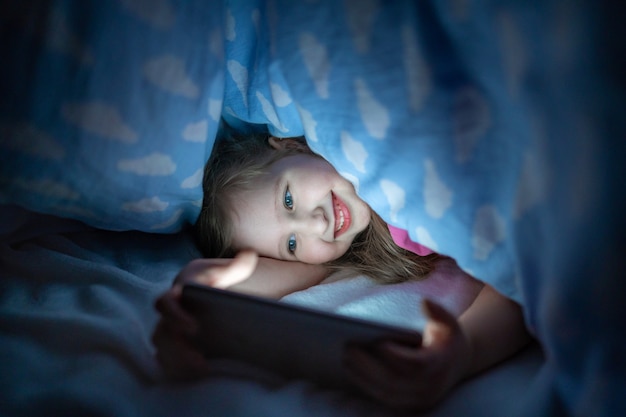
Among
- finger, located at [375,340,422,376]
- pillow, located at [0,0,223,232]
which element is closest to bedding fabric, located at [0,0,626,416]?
pillow, located at [0,0,223,232]

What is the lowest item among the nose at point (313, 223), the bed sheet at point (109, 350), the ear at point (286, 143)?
the bed sheet at point (109, 350)

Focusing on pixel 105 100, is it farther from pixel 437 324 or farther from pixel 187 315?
pixel 437 324

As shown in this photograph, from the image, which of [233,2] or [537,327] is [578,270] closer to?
[537,327]

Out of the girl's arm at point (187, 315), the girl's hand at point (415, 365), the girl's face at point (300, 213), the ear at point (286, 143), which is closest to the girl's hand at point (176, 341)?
the girl's arm at point (187, 315)

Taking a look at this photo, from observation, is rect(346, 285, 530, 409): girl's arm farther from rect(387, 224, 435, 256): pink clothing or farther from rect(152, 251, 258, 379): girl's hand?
rect(387, 224, 435, 256): pink clothing

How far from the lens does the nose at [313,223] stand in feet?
3.00

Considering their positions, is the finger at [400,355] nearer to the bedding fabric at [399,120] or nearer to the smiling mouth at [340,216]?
the bedding fabric at [399,120]

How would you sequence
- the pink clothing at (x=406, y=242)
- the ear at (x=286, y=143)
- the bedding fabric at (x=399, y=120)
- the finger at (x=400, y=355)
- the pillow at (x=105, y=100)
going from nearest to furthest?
the bedding fabric at (x=399, y=120) → the finger at (x=400, y=355) → the pillow at (x=105, y=100) → the pink clothing at (x=406, y=242) → the ear at (x=286, y=143)

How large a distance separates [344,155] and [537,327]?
346 millimetres

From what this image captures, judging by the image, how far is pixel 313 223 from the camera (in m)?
0.91

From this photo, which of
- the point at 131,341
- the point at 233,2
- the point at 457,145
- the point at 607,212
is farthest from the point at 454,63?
the point at 131,341

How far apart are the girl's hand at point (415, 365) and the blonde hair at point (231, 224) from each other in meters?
0.41

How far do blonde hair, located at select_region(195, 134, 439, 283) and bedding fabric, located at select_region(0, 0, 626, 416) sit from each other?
0.12 meters

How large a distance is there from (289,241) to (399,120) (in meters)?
0.46
